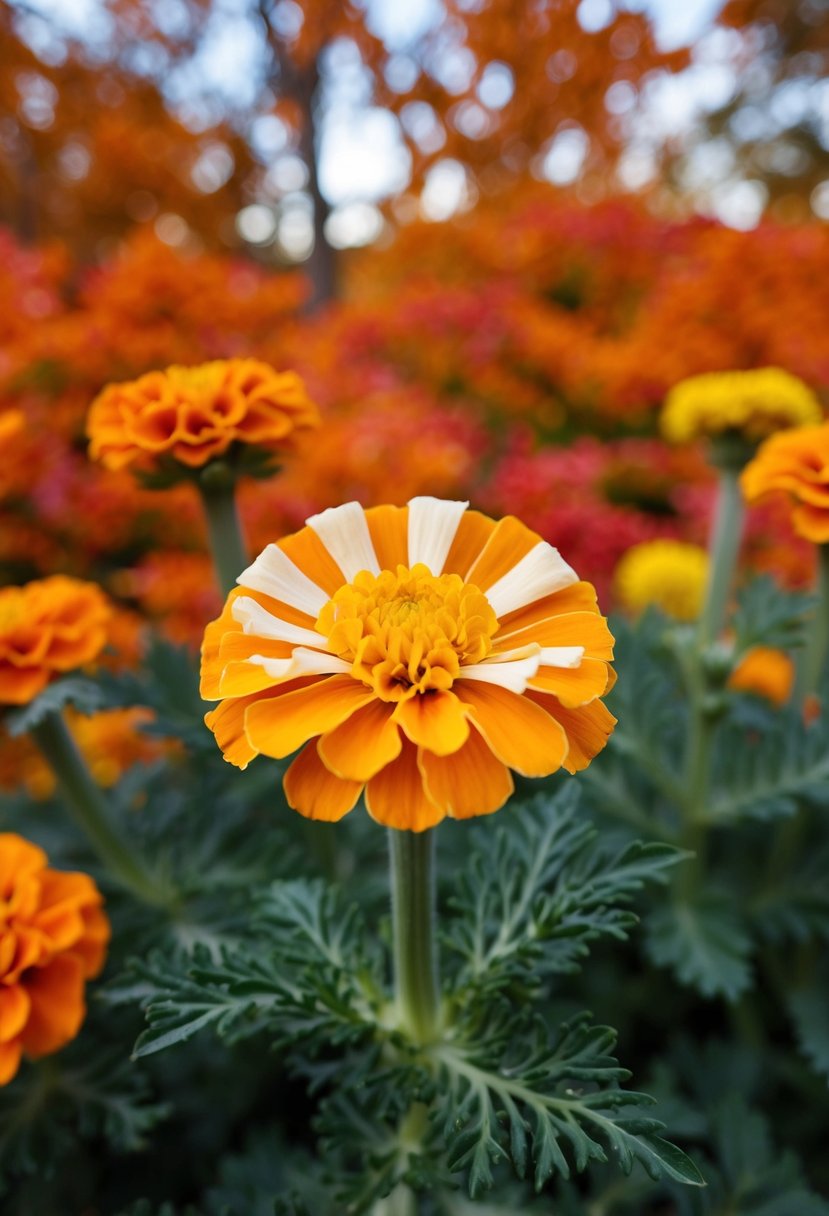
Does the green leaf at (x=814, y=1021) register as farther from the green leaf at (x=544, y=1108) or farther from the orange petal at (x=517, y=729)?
the orange petal at (x=517, y=729)

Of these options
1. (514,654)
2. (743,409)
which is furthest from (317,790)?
(743,409)

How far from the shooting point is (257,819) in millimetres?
1080

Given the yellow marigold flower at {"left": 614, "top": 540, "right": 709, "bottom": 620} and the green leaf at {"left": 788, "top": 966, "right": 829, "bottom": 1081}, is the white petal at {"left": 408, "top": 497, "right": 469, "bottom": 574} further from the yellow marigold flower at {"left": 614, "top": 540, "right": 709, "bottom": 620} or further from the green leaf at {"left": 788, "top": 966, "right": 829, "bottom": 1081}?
the yellow marigold flower at {"left": 614, "top": 540, "right": 709, "bottom": 620}

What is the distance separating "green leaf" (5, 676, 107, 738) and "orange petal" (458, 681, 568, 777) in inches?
17.8

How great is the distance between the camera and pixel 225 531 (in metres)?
0.91

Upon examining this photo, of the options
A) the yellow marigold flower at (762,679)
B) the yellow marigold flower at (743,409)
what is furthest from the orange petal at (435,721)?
the yellow marigold flower at (762,679)

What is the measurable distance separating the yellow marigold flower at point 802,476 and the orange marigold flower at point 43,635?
2.33 feet

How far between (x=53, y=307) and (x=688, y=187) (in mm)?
6459

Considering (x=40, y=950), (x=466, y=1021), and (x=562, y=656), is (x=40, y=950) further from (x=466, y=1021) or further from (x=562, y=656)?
(x=562, y=656)

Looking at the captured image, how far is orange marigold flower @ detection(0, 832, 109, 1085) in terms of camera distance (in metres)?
0.67

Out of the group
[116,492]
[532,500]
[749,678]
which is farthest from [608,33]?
[749,678]

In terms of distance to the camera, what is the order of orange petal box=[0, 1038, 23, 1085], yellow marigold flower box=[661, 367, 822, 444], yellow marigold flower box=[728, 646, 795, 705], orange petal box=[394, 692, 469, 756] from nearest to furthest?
orange petal box=[394, 692, 469, 756]
orange petal box=[0, 1038, 23, 1085]
yellow marigold flower box=[661, 367, 822, 444]
yellow marigold flower box=[728, 646, 795, 705]

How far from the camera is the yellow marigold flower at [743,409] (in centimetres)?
106

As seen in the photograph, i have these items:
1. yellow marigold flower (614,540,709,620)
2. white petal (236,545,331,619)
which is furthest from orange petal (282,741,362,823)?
yellow marigold flower (614,540,709,620)
